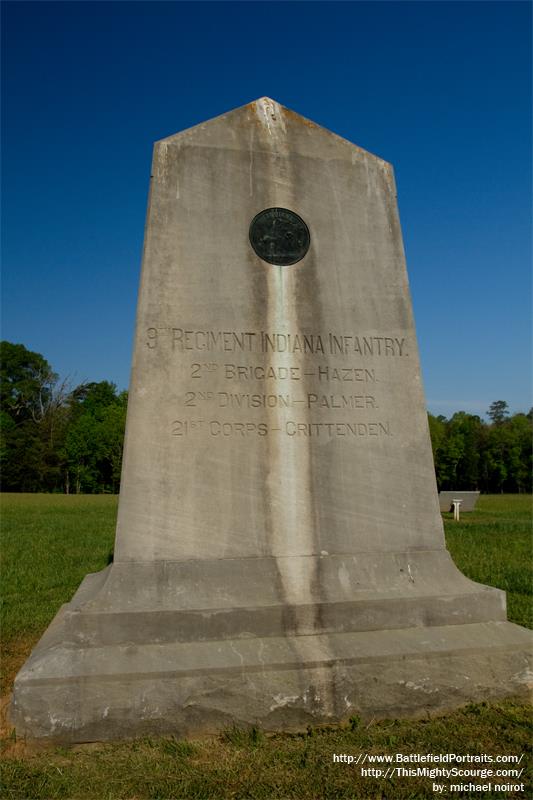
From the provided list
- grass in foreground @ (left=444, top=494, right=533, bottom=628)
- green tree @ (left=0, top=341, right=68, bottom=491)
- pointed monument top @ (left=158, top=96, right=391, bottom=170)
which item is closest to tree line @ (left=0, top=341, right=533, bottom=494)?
green tree @ (left=0, top=341, right=68, bottom=491)

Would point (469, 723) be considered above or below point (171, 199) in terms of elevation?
below

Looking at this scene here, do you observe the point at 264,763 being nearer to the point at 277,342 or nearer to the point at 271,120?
the point at 277,342

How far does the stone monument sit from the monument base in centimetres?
Result: 1

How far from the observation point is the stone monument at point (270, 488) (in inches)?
141

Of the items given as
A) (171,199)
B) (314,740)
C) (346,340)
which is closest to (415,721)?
(314,740)

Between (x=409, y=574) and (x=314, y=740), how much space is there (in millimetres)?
1326

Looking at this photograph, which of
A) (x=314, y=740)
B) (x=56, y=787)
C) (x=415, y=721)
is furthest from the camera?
(x=415, y=721)

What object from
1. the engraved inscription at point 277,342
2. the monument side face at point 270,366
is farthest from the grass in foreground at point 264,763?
the engraved inscription at point 277,342

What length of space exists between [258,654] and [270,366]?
6.40ft

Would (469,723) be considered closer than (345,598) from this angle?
Yes

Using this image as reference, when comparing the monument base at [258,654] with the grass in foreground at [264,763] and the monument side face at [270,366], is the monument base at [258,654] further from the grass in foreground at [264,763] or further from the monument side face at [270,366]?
the monument side face at [270,366]

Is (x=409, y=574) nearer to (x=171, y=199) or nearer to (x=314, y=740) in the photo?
(x=314, y=740)

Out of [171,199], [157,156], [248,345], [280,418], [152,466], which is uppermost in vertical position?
[157,156]

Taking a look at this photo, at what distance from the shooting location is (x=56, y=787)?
9.47ft
